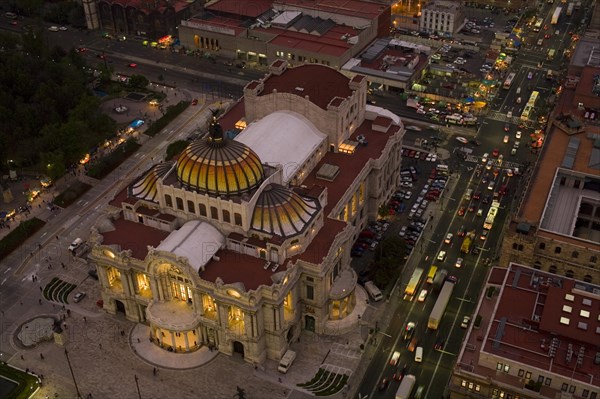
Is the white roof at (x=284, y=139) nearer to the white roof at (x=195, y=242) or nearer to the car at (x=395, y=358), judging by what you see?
the white roof at (x=195, y=242)

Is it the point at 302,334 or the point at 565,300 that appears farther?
the point at 302,334

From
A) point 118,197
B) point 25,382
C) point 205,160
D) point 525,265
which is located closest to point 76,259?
point 118,197

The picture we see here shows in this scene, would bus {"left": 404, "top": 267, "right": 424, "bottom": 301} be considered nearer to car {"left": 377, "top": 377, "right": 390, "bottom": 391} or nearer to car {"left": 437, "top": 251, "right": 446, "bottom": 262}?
car {"left": 437, "top": 251, "right": 446, "bottom": 262}

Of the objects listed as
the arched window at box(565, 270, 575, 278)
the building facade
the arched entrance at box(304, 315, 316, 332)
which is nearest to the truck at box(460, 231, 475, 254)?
the arched window at box(565, 270, 575, 278)

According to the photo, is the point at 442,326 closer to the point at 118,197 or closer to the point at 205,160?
the point at 205,160

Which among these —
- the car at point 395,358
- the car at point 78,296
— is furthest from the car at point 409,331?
the car at point 78,296

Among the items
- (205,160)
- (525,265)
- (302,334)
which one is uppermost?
(205,160)

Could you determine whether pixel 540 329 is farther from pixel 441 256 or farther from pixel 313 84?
pixel 313 84
